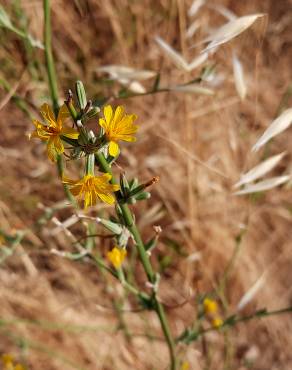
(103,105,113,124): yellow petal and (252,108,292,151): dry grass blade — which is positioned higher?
(252,108,292,151): dry grass blade

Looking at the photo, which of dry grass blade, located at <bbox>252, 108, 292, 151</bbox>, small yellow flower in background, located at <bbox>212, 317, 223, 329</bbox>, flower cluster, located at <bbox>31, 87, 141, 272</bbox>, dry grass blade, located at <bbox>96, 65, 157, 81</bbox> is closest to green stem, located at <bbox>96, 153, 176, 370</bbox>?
flower cluster, located at <bbox>31, 87, 141, 272</bbox>

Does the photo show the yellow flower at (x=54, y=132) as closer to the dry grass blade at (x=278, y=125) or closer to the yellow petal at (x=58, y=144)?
the yellow petal at (x=58, y=144)

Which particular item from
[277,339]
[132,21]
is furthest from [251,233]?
[132,21]

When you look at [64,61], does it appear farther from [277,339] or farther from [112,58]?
[277,339]

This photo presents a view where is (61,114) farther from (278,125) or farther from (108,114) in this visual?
(278,125)

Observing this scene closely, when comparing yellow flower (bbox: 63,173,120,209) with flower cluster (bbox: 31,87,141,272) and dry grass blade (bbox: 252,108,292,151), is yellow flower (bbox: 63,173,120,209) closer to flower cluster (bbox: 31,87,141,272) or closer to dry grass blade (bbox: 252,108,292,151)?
flower cluster (bbox: 31,87,141,272)

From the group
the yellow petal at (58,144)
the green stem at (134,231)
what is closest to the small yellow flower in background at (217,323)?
the green stem at (134,231)
